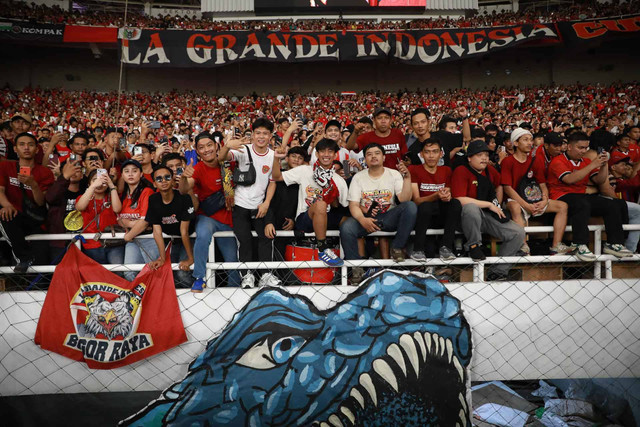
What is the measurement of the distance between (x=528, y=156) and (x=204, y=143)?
152 inches

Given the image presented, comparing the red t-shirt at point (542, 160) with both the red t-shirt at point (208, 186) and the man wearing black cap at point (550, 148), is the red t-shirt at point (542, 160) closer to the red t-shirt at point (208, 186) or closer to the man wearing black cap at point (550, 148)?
the man wearing black cap at point (550, 148)

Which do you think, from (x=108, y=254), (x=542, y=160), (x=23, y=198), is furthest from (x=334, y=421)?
(x=23, y=198)

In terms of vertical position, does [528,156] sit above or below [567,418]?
above

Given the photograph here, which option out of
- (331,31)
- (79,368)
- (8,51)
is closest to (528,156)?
(79,368)

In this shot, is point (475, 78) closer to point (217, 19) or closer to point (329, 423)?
point (217, 19)

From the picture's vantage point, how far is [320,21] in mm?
23766

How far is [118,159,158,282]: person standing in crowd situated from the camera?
421cm

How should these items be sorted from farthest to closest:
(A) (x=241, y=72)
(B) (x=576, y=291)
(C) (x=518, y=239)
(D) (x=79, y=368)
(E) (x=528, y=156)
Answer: (A) (x=241, y=72), (E) (x=528, y=156), (C) (x=518, y=239), (B) (x=576, y=291), (D) (x=79, y=368)

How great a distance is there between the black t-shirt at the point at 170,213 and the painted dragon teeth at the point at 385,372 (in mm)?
2303

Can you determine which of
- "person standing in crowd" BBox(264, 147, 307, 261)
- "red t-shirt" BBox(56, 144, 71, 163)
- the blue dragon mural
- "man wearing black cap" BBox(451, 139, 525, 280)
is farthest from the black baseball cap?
"red t-shirt" BBox(56, 144, 71, 163)

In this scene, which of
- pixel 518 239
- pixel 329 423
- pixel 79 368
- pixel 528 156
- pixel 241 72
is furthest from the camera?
pixel 241 72

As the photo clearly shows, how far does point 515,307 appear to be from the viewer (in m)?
4.00

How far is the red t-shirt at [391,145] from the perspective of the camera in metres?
5.13

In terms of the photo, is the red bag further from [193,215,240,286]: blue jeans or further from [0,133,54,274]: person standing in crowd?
[0,133,54,274]: person standing in crowd
